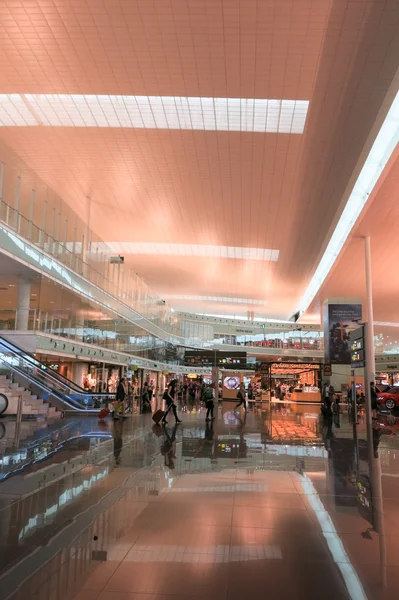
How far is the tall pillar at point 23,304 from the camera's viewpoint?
19.7 m

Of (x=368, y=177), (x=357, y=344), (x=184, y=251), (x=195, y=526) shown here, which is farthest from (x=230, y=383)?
(x=195, y=526)

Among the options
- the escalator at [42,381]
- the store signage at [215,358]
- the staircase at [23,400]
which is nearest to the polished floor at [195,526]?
the staircase at [23,400]

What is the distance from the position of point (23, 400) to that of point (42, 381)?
3.50 feet

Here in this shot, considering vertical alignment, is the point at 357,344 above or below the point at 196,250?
below

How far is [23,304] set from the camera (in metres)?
20.2

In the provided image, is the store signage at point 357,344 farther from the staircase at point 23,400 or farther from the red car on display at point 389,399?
the staircase at point 23,400

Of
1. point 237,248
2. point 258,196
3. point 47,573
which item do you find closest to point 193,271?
point 237,248

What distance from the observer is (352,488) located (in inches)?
250

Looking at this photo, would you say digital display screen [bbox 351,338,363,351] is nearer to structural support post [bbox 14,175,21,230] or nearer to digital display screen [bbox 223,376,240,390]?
structural support post [bbox 14,175,21,230]

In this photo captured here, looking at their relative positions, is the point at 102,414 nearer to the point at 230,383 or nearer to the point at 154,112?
the point at 154,112

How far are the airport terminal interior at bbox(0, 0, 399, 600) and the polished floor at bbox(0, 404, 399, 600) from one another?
29 millimetres

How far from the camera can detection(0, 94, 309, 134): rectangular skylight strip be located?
17.7 m

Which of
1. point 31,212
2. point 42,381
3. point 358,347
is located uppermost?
point 31,212

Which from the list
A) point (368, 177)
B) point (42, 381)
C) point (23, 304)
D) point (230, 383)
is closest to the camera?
point (42, 381)
